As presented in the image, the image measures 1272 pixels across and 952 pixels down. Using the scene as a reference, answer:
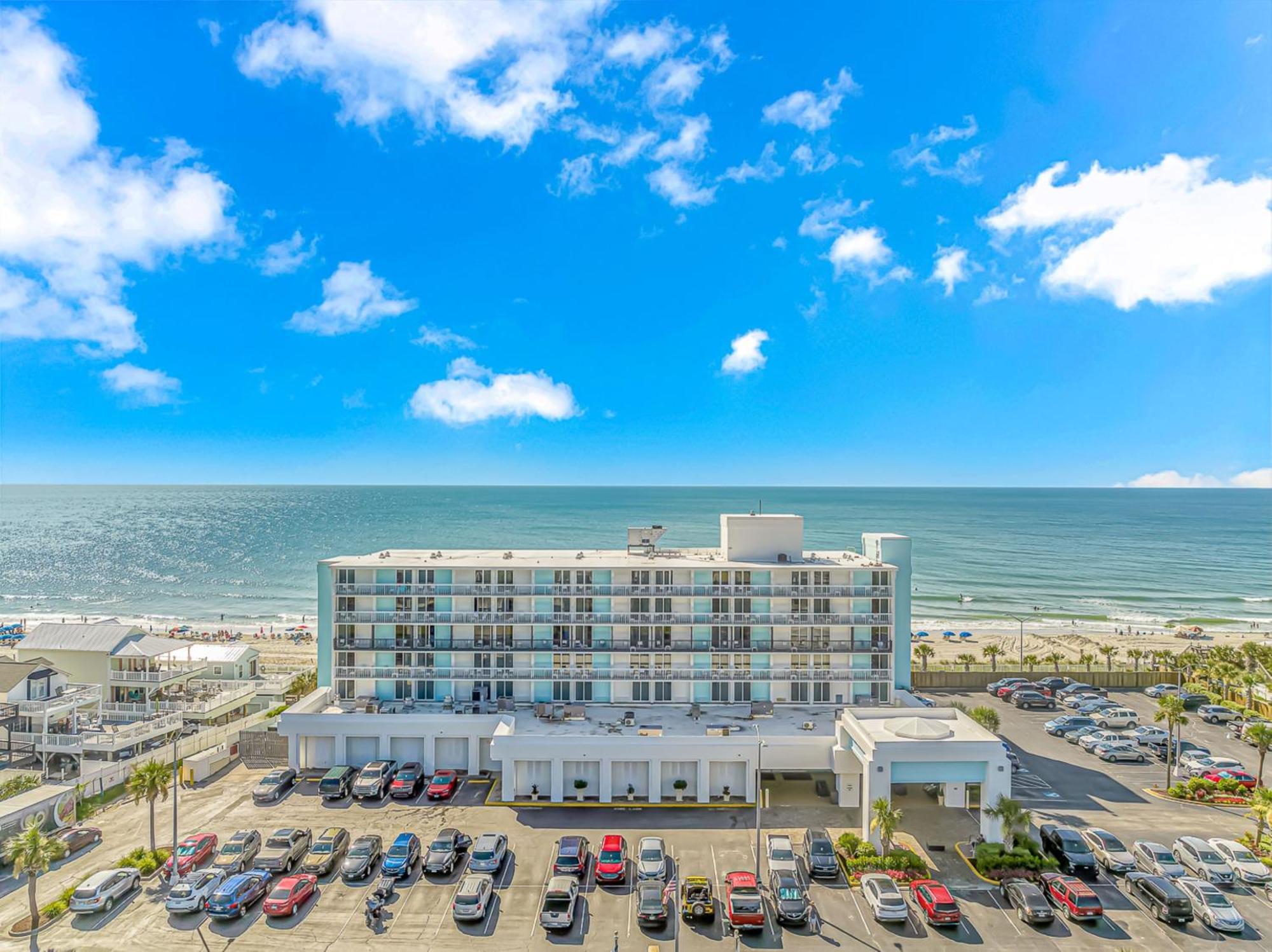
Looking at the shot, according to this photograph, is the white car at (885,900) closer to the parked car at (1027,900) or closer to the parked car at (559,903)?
the parked car at (1027,900)

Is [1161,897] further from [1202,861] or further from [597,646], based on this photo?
[597,646]

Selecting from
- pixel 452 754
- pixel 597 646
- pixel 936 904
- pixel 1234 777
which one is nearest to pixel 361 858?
Answer: pixel 452 754

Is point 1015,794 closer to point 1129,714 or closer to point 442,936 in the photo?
point 1129,714

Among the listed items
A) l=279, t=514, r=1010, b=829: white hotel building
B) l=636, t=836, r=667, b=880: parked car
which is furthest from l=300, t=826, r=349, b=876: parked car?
l=636, t=836, r=667, b=880: parked car

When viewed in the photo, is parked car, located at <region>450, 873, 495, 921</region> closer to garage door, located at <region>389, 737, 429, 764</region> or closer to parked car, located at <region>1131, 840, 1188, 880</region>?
garage door, located at <region>389, 737, 429, 764</region>

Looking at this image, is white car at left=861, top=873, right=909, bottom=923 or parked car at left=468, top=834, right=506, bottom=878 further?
parked car at left=468, top=834, right=506, bottom=878

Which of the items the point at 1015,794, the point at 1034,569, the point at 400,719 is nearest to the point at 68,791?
the point at 400,719
